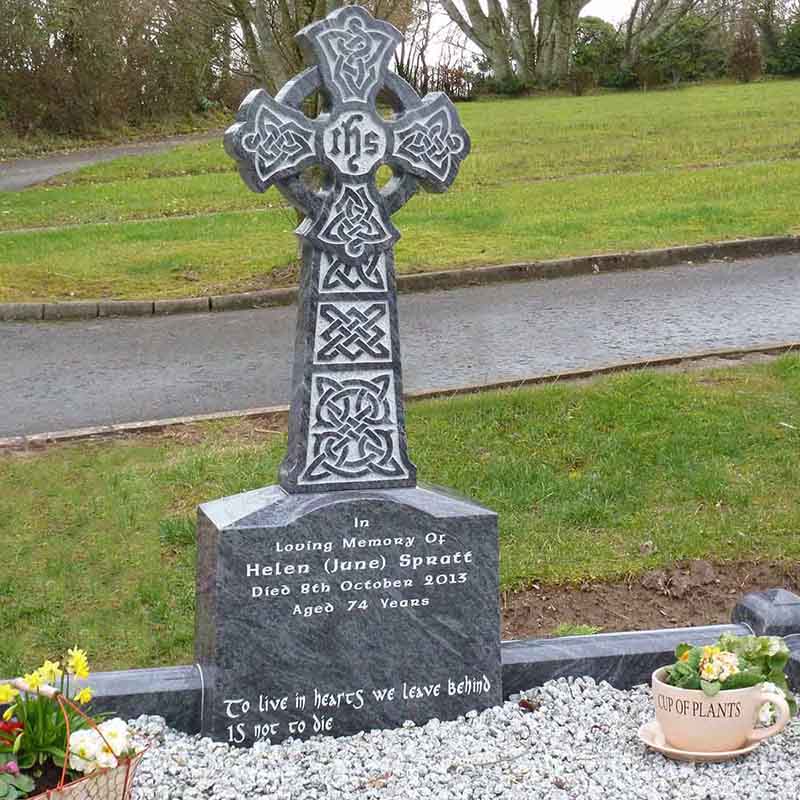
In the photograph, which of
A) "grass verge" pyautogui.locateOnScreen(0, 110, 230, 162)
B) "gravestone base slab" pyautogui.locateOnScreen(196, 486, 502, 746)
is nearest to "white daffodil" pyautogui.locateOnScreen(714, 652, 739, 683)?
"gravestone base slab" pyautogui.locateOnScreen(196, 486, 502, 746)

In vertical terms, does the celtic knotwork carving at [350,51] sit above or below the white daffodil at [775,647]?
above

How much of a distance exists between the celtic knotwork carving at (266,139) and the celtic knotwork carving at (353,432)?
2.46 feet

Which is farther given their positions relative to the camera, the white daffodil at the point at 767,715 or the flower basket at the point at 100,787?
the white daffodil at the point at 767,715

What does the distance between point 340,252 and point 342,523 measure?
948 millimetres

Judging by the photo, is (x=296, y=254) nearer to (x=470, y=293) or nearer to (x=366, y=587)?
(x=470, y=293)

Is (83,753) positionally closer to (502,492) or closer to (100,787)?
(100,787)

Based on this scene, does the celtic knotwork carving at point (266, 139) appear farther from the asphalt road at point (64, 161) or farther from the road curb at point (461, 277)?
the asphalt road at point (64, 161)

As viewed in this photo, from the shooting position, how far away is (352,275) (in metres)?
4.85

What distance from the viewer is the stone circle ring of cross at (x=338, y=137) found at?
4.75 m

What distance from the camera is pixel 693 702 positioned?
4.21 meters

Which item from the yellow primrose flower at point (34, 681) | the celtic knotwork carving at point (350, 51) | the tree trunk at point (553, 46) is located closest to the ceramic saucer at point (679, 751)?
the yellow primrose flower at point (34, 681)

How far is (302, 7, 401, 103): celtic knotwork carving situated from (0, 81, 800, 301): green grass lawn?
7.24 meters

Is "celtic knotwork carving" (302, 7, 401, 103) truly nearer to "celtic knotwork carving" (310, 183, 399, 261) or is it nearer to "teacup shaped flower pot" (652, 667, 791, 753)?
"celtic knotwork carving" (310, 183, 399, 261)

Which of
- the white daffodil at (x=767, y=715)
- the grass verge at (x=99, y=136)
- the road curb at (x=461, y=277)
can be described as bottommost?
the white daffodil at (x=767, y=715)
